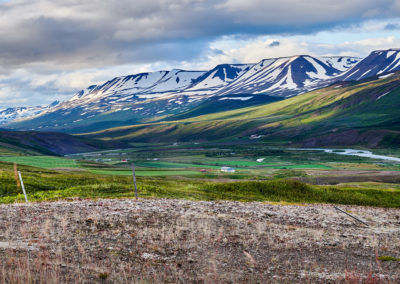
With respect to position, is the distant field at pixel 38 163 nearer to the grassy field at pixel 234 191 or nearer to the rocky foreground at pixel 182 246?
the grassy field at pixel 234 191

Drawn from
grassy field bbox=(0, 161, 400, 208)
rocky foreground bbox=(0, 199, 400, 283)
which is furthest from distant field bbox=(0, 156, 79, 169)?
rocky foreground bbox=(0, 199, 400, 283)

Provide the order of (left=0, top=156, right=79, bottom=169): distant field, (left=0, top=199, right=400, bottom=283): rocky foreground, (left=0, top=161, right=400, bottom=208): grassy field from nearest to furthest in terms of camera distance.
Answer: (left=0, top=199, right=400, bottom=283): rocky foreground < (left=0, top=161, right=400, bottom=208): grassy field < (left=0, top=156, right=79, bottom=169): distant field

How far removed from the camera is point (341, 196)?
63.4m

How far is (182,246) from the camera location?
23.4m

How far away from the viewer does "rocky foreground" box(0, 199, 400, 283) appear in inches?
720

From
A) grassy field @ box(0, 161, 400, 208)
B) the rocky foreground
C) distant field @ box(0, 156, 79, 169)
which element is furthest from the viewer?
distant field @ box(0, 156, 79, 169)

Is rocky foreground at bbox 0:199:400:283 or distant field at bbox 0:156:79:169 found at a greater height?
rocky foreground at bbox 0:199:400:283

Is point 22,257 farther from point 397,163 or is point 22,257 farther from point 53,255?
point 397,163

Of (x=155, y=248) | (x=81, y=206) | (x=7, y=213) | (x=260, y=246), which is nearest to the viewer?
(x=155, y=248)

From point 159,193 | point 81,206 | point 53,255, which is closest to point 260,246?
point 53,255

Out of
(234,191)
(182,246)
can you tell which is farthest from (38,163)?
(182,246)

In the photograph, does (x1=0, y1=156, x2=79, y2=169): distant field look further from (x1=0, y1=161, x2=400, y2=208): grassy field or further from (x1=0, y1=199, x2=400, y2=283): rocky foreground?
(x1=0, y1=199, x2=400, y2=283): rocky foreground

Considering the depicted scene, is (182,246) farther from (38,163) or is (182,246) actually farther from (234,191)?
(38,163)

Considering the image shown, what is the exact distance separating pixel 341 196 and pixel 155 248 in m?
47.2
